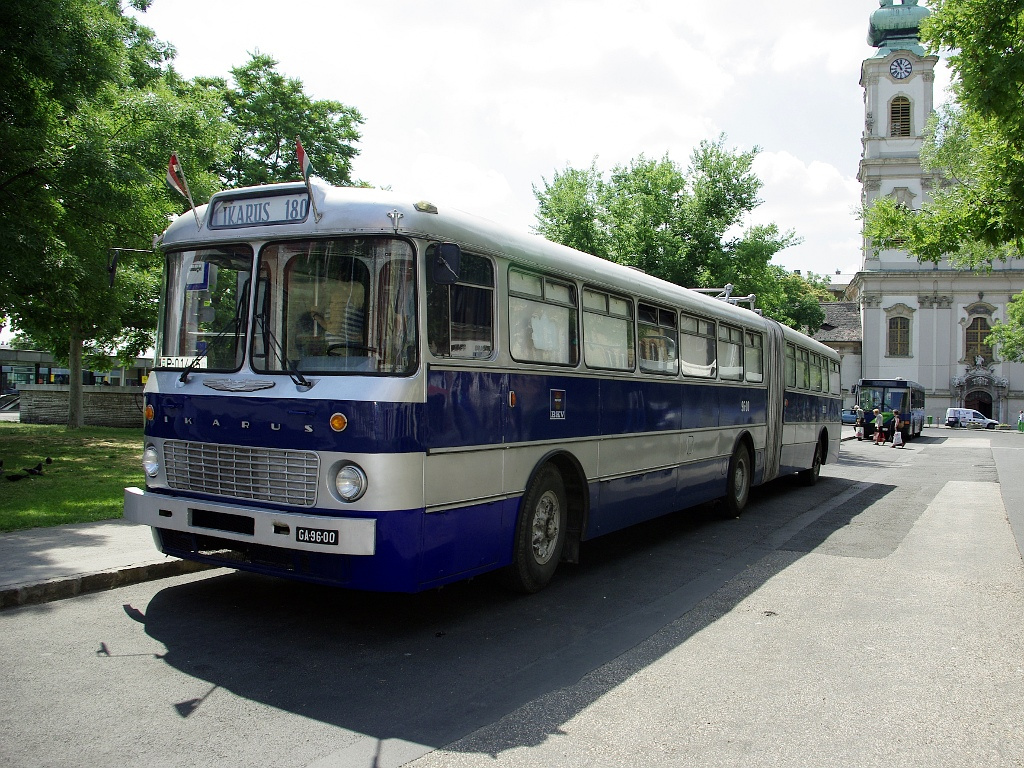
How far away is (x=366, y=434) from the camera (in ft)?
17.9

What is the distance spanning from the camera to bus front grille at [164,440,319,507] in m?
A: 5.63

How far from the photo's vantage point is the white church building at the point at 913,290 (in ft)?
223

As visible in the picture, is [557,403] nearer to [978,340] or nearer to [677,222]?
[677,222]

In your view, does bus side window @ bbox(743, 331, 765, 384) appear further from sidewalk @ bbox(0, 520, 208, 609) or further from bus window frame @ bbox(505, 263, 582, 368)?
sidewalk @ bbox(0, 520, 208, 609)

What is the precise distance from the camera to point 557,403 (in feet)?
24.1

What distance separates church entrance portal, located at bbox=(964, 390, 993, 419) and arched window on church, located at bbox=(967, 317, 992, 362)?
2.86 m

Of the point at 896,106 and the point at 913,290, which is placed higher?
the point at 896,106

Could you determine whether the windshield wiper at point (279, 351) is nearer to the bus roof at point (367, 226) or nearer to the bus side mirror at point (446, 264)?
the bus roof at point (367, 226)

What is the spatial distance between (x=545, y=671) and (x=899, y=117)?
73.8 meters

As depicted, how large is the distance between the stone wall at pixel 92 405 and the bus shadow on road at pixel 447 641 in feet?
81.3

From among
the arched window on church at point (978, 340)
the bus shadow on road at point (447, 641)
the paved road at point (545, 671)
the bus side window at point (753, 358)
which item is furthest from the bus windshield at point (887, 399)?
the bus shadow on road at point (447, 641)

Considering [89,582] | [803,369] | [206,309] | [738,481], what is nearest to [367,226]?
[206,309]

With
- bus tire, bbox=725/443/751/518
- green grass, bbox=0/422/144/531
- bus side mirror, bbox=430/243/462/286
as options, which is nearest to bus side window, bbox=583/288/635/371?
bus side mirror, bbox=430/243/462/286

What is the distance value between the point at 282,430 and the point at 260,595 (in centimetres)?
190
